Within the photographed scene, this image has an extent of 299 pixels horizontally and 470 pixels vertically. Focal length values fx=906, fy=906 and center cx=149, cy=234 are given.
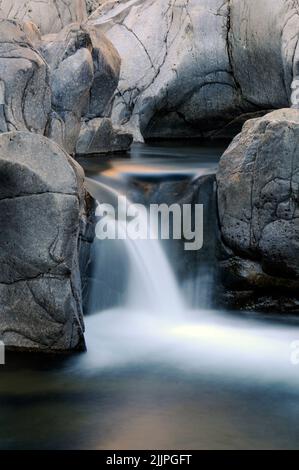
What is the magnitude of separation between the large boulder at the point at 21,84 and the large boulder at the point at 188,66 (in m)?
3.37

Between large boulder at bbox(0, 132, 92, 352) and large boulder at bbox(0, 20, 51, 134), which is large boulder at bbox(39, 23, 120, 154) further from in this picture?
large boulder at bbox(0, 132, 92, 352)

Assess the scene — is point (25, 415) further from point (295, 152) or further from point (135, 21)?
point (135, 21)

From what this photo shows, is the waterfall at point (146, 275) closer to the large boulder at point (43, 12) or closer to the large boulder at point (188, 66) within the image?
the large boulder at point (188, 66)

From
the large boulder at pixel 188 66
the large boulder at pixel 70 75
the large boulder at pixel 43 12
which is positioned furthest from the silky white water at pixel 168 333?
the large boulder at pixel 43 12

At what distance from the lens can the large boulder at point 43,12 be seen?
44.1ft

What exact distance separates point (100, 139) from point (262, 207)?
3813 millimetres

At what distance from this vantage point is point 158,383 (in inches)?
216

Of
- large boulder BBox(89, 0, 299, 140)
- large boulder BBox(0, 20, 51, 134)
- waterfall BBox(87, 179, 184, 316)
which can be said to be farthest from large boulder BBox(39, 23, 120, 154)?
waterfall BBox(87, 179, 184, 316)

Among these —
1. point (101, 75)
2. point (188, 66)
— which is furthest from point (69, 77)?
point (188, 66)

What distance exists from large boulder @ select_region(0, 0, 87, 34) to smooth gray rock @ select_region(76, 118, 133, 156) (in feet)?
11.6

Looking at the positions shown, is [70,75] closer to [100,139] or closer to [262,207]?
[100,139]

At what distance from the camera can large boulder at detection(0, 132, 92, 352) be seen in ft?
18.9

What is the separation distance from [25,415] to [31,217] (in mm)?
1388

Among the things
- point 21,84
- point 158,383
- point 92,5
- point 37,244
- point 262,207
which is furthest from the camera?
point 92,5
